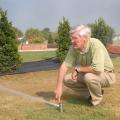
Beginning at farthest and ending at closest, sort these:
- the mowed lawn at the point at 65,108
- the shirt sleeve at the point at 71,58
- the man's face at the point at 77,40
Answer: the shirt sleeve at the point at 71,58 → the man's face at the point at 77,40 → the mowed lawn at the point at 65,108

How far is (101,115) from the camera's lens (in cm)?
602

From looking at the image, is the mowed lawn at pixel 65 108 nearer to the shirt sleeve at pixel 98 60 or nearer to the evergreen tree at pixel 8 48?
the shirt sleeve at pixel 98 60

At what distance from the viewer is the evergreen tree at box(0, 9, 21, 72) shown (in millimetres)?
14195

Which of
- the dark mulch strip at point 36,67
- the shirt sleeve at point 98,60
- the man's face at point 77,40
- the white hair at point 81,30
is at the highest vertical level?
the white hair at point 81,30

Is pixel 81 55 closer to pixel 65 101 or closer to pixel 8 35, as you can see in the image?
pixel 65 101

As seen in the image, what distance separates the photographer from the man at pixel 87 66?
20.3 feet

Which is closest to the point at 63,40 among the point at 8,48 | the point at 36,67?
the point at 36,67

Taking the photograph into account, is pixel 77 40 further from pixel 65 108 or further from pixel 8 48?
pixel 8 48

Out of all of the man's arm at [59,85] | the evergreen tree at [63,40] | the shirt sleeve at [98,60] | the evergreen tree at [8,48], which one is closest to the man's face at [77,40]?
the shirt sleeve at [98,60]

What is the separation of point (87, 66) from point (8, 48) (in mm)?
8058

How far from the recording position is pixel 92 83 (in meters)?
6.40

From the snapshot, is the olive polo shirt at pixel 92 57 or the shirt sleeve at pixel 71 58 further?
the shirt sleeve at pixel 71 58

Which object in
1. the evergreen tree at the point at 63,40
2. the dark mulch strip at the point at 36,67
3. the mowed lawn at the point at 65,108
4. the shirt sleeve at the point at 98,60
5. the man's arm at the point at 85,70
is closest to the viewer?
the mowed lawn at the point at 65,108

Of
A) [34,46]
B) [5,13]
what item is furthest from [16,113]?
[34,46]
